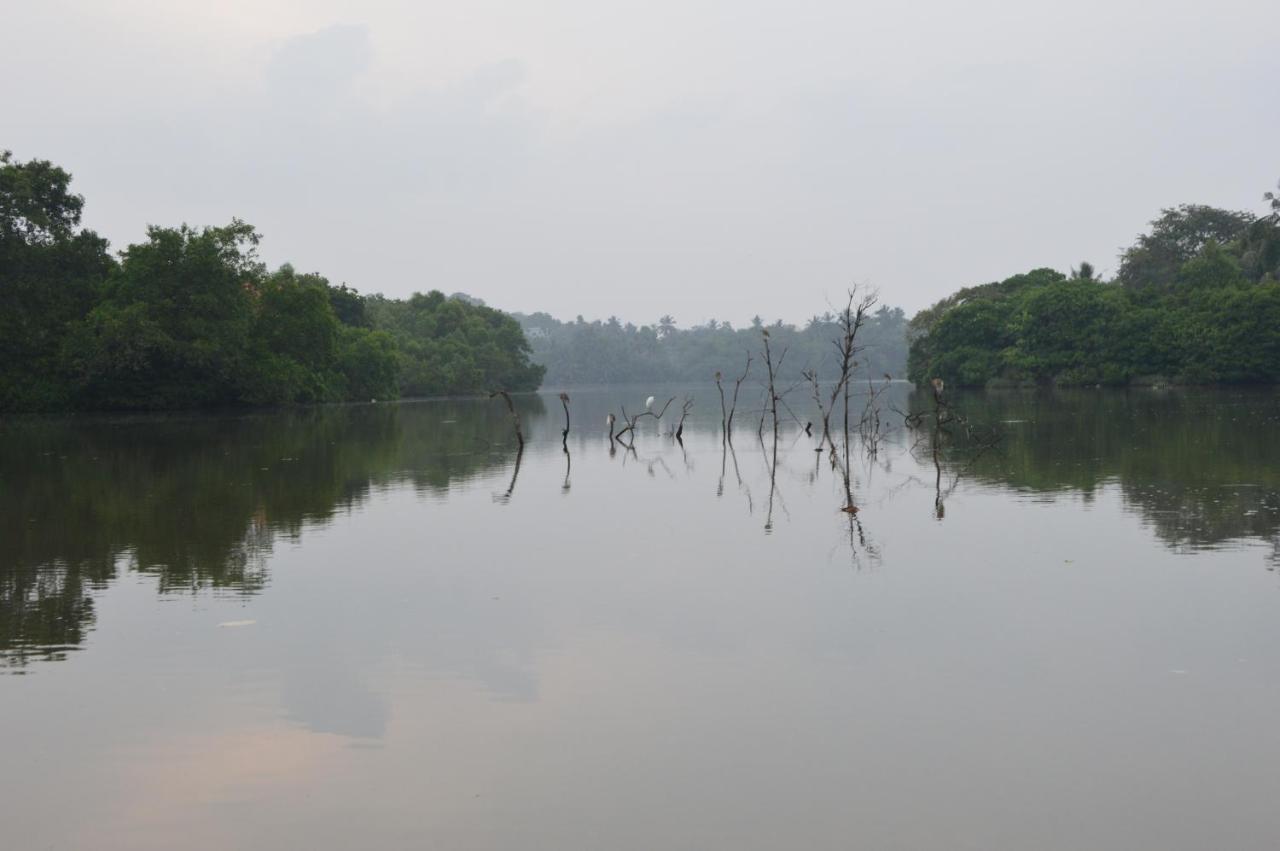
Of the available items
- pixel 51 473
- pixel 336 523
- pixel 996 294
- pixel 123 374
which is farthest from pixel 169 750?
pixel 996 294

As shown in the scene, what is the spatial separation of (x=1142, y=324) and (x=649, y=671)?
256 ft

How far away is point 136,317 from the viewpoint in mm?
55062

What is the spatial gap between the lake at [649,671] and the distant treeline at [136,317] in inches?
1519

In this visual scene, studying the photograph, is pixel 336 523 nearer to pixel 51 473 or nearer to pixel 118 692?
pixel 118 692

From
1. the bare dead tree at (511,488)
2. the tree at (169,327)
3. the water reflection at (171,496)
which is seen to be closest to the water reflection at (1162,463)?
the bare dead tree at (511,488)

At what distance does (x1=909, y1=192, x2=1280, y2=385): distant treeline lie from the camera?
→ 231 ft

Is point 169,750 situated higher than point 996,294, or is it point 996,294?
point 996,294

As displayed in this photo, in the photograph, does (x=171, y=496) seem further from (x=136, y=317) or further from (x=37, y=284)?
(x=37, y=284)

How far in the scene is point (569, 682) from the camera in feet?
28.7

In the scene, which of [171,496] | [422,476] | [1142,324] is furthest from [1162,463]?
[1142,324]

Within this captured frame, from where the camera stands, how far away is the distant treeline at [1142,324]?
70312 millimetres

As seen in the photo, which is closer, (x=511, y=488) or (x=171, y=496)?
(x=171, y=496)

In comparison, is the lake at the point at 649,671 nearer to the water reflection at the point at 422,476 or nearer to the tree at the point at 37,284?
the water reflection at the point at 422,476

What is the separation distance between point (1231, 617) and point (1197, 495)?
9.35 meters
